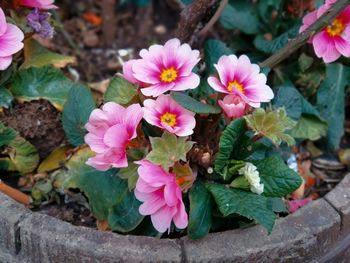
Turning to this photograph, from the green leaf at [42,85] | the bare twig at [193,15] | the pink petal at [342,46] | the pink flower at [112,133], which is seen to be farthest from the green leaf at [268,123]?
the green leaf at [42,85]

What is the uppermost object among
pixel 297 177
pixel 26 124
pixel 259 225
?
pixel 297 177

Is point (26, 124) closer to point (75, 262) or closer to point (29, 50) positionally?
point (29, 50)

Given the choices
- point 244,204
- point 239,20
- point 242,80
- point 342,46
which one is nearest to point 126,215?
point 244,204

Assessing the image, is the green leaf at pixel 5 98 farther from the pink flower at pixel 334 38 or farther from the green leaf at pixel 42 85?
the pink flower at pixel 334 38

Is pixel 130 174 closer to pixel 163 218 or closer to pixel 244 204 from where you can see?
pixel 163 218

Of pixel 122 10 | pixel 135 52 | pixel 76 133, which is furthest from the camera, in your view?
pixel 122 10

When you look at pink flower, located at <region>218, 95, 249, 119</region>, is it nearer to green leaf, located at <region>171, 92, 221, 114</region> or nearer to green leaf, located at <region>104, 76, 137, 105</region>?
green leaf, located at <region>171, 92, 221, 114</region>

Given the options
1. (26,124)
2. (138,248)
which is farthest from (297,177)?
(26,124)
